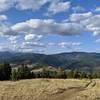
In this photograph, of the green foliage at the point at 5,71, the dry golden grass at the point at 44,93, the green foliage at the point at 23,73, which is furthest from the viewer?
the green foliage at the point at 23,73

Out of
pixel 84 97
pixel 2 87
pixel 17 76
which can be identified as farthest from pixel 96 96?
pixel 17 76

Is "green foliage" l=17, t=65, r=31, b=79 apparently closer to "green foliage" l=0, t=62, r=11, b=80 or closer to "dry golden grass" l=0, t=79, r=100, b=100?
"green foliage" l=0, t=62, r=11, b=80

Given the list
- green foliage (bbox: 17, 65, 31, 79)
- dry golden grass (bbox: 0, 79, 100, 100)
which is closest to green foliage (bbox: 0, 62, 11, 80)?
green foliage (bbox: 17, 65, 31, 79)

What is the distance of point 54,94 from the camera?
212 feet

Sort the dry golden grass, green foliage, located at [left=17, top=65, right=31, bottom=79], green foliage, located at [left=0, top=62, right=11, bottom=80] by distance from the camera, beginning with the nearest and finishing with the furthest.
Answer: the dry golden grass
green foliage, located at [left=0, top=62, right=11, bottom=80]
green foliage, located at [left=17, top=65, right=31, bottom=79]

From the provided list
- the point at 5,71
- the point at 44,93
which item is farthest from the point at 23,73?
the point at 44,93

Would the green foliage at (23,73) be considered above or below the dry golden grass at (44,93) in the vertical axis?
above

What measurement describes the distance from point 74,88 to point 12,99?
20.5 m

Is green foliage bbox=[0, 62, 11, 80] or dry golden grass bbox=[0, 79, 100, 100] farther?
green foliage bbox=[0, 62, 11, 80]

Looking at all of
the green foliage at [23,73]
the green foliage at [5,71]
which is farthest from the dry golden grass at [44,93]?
the green foliage at [5,71]

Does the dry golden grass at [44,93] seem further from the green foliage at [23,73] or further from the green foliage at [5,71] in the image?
the green foliage at [5,71]

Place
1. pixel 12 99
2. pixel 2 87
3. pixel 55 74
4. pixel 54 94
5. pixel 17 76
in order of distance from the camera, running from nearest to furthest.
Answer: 1. pixel 12 99
2. pixel 54 94
3. pixel 2 87
4. pixel 17 76
5. pixel 55 74

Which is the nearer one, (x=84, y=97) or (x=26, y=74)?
(x=84, y=97)

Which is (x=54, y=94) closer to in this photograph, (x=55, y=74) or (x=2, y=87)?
(x=2, y=87)
